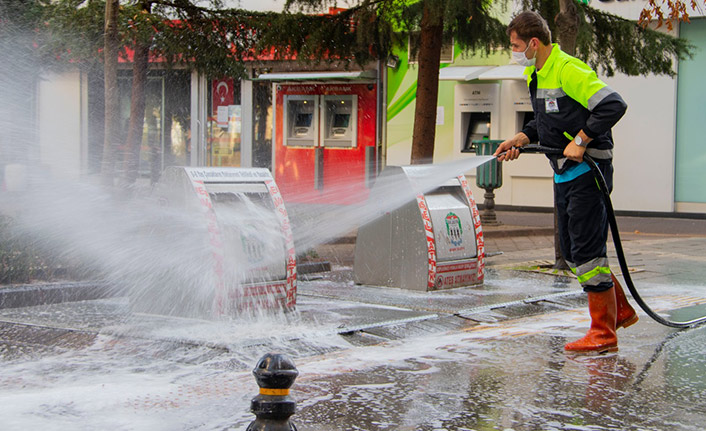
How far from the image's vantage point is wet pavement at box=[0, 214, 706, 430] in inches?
169

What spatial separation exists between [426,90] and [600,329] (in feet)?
24.7

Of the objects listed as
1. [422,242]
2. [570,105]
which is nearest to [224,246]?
[422,242]

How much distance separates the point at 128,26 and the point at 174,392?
7419 millimetres

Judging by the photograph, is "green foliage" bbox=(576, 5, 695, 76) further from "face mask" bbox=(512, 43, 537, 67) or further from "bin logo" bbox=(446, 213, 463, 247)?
"face mask" bbox=(512, 43, 537, 67)

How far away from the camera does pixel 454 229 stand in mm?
8414

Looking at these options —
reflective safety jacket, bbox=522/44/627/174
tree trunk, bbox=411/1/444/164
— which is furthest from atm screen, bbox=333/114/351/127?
reflective safety jacket, bbox=522/44/627/174

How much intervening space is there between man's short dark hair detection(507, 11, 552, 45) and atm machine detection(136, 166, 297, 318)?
209 centimetres

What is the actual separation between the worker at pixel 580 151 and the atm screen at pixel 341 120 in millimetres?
14907

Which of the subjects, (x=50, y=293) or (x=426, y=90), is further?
(x=426, y=90)

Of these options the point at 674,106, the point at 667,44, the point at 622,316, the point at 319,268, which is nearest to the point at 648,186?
the point at 674,106

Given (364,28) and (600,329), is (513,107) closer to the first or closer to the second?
(364,28)

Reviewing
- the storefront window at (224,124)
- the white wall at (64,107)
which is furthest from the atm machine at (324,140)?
the white wall at (64,107)

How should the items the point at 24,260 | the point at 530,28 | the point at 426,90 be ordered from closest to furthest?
the point at 530,28
the point at 24,260
the point at 426,90

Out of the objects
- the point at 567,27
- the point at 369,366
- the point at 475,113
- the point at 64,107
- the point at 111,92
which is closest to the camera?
the point at 369,366
